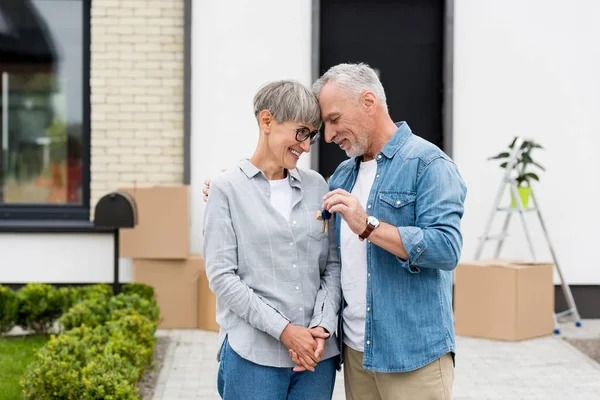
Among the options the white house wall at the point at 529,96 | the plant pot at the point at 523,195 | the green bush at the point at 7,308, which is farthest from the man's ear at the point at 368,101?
the white house wall at the point at 529,96

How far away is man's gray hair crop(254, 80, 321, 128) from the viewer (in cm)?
293

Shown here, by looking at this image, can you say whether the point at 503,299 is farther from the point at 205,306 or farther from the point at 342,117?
the point at 342,117

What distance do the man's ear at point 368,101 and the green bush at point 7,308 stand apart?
502 cm

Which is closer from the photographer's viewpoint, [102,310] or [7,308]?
[102,310]

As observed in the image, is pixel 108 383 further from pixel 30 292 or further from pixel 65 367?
pixel 30 292

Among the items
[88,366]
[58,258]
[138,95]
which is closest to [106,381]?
[88,366]

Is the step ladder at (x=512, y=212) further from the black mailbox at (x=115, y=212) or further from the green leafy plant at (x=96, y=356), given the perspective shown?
the green leafy plant at (x=96, y=356)

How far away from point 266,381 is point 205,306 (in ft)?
16.4

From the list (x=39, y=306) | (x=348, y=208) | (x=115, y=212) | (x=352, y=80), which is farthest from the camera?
(x=39, y=306)

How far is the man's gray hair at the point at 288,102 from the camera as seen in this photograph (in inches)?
115

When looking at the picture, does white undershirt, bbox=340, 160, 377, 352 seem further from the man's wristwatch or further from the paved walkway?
the paved walkway

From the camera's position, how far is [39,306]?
7.36 metres

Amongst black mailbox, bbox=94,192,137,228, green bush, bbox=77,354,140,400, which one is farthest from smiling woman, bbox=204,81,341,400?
black mailbox, bbox=94,192,137,228

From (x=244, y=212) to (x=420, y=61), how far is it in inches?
247
